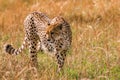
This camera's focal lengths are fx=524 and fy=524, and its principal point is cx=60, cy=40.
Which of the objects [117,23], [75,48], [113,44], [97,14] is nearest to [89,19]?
[97,14]

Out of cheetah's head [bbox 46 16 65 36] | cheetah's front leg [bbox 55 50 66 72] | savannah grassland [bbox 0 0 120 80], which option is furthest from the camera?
cheetah's front leg [bbox 55 50 66 72]

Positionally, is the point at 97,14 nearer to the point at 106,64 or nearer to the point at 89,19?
the point at 89,19

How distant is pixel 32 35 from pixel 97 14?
3.38 m

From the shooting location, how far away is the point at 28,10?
34.5 feet

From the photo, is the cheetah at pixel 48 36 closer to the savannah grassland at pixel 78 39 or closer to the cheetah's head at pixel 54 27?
the cheetah's head at pixel 54 27

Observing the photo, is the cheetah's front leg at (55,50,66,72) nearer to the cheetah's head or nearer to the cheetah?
the cheetah

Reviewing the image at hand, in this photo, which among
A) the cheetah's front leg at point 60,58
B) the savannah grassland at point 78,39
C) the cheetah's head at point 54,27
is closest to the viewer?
the savannah grassland at point 78,39

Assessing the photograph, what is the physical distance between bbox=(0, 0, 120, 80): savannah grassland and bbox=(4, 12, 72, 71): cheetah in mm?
131

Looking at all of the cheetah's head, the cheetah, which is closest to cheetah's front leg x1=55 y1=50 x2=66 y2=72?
the cheetah

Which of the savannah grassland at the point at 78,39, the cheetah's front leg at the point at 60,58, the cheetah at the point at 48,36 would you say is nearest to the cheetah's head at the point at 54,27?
the cheetah at the point at 48,36

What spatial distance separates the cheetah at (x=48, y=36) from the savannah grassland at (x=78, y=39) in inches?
5.1

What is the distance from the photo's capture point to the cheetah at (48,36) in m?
5.89

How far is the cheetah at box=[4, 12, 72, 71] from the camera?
5895 mm

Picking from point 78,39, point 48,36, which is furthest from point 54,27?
point 78,39
